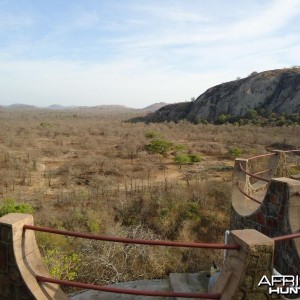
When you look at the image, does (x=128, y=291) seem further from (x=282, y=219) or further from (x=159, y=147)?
(x=159, y=147)

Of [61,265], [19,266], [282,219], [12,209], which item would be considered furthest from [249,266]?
[12,209]

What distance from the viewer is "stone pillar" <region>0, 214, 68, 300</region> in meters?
3.00

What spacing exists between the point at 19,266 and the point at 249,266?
6.25 feet

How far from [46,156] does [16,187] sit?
26.5 ft

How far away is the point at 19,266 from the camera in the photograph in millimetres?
3018

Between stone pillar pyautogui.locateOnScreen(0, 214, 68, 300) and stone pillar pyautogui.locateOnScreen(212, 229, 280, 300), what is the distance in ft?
5.01

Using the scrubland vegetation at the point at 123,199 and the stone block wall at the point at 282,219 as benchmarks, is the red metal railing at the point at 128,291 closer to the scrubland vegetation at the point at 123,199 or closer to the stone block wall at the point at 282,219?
the stone block wall at the point at 282,219

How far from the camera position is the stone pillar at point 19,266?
3.00m

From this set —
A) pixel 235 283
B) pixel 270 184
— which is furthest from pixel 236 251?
pixel 270 184

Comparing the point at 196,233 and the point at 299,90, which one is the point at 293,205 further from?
the point at 299,90

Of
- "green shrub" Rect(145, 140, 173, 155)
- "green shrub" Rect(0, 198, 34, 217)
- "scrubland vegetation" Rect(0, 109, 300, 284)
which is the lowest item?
"scrubland vegetation" Rect(0, 109, 300, 284)

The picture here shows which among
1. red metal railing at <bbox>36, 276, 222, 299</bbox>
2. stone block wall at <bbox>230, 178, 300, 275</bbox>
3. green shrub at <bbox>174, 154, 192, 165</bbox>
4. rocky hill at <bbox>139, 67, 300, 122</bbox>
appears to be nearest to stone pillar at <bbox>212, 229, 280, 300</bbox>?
red metal railing at <bbox>36, 276, 222, 299</bbox>

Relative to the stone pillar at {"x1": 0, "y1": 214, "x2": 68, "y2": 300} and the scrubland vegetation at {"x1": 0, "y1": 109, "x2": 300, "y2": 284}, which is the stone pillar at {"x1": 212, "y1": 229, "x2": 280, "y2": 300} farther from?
the scrubland vegetation at {"x1": 0, "y1": 109, "x2": 300, "y2": 284}

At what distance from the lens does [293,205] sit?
4922mm
